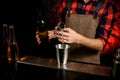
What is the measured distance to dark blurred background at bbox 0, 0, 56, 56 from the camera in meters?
2.29

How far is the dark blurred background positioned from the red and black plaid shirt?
0.82 ft

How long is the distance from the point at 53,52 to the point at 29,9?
2.01 ft

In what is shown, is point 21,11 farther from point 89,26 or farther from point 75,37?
point 75,37

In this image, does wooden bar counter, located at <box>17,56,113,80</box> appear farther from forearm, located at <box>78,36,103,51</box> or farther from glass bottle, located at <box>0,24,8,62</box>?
forearm, located at <box>78,36,103,51</box>

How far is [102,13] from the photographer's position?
1972 mm

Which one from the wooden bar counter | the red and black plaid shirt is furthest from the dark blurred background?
the wooden bar counter

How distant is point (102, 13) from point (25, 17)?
37.2 inches

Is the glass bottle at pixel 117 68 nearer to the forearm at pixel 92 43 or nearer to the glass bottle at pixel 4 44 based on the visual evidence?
the forearm at pixel 92 43

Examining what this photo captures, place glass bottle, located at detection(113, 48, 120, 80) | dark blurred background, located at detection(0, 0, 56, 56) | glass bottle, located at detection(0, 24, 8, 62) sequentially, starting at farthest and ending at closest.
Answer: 1. dark blurred background, located at detection(0, 0, 56, 56)
2. glass bottle, located at detection(0, 24, 8, 62)
3. glass bottle, located at detection(113, 48, 120, 80)

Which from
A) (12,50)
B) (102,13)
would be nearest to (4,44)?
(12,50)

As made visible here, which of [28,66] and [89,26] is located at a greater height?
[89,26]

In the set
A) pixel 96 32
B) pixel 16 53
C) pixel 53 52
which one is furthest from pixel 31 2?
pixel 16 53

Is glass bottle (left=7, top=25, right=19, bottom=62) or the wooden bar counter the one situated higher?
glass bottle (left=7, top=25, right=19, bottom=62)

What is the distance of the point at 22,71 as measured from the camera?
127cm
